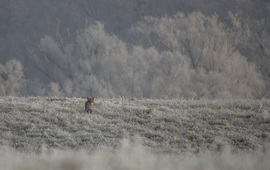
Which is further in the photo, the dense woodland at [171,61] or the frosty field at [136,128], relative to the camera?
the dense woodland at [171,61]

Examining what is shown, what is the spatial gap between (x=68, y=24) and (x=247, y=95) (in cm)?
3913

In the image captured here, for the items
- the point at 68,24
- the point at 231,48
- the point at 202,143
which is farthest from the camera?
the point at 68,24

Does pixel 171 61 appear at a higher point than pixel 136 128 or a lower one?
higher

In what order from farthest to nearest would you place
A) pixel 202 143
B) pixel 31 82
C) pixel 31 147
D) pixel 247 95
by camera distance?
pixel 31 82, pixel 247 95, pixel 202 143, pixel 31 147

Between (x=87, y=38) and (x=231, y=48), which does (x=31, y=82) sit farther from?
Result: (x=231, y=48)

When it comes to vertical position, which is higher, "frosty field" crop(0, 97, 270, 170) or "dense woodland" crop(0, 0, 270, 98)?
"dense woodland" crop(0, 0, 270, 98)

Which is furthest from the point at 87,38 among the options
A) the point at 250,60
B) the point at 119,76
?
the point at 250,60

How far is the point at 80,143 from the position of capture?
320 inches

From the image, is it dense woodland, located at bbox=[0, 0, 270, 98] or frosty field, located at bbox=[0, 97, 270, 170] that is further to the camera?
dense woodland, located at bbox=[0, 0, 270, 98]

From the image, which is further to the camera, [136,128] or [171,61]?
[171,61]

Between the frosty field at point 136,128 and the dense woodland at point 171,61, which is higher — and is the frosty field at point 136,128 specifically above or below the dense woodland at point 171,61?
below

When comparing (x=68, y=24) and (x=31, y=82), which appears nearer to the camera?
(x=31, y=82)

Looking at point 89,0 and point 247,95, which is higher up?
point 89,0

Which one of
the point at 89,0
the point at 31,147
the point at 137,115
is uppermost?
the point at 89,0
